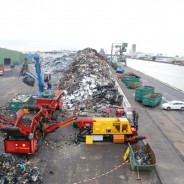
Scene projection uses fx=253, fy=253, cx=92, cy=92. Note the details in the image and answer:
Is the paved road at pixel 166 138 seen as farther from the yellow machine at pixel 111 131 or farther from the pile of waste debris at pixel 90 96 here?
the pile of waste debris at pixel 90 96

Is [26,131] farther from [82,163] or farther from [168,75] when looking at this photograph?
[168,75]

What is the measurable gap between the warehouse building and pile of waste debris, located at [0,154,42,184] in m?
65.9

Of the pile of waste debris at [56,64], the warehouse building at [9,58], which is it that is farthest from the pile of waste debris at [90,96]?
the warehouse building at [9,58]

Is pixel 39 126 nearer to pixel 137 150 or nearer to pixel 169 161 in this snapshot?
pixel 137 150

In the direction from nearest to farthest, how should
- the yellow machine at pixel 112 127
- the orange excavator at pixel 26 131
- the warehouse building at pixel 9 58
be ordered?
the orange excavator at pixel 26 131 < the yellow machine at pixel 112 127 < the warehouse building at pixel 9 58

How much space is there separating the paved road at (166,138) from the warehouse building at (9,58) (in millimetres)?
55362

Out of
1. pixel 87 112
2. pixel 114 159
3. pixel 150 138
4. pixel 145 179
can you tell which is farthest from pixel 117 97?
pixel 145 179

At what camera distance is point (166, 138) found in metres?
20.5

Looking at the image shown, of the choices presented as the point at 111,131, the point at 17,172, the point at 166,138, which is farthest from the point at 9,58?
the point at 17,172

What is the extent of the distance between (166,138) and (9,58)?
2698 inches

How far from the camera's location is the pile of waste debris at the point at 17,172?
1270 cm

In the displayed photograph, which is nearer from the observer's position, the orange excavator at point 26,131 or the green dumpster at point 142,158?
the green dumpster at point 142,158

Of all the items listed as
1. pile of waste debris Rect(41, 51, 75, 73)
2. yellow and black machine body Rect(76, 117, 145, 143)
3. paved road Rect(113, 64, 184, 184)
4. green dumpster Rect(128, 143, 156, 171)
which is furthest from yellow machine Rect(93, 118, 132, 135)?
pile of waste debris Rect(41, 51, 75, 73)

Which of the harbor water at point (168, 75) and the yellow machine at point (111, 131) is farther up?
the yellow machine at point (111, 131)
